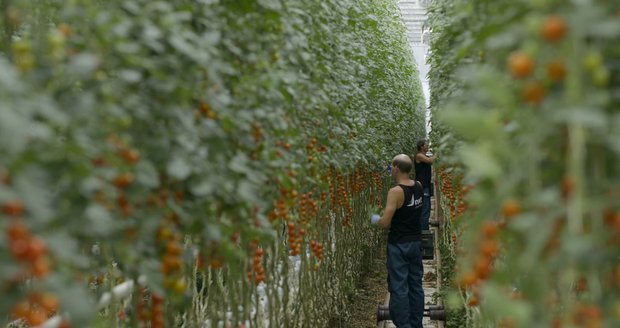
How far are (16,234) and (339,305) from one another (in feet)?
17.5

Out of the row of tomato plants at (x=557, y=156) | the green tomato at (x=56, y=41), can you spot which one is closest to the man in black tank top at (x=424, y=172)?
the row of tomato plants at (x=557, y=156)

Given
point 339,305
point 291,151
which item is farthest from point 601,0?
point 339,305

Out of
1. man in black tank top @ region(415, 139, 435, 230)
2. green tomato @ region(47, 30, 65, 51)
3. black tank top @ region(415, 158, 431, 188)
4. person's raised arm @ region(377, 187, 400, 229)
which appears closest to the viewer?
Answer: green tomato @ region(47, 30, 65, 51)

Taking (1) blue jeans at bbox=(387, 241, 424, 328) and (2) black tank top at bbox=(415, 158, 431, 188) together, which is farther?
(2) black tank top at bbox=(415, 158, 431, 188)

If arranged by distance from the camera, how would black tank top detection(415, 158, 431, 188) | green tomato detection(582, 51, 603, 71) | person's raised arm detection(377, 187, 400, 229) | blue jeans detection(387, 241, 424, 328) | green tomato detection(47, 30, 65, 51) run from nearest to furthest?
green tomato detection(582, 51, 603, 71) → green tomato detection(47, 30, 65, 51) → person's raised arm detection(377, 187, 400, 229) → blue jeans detection(387, 241, 424, 328) → black tank top detection(415, 158, 431, 188)

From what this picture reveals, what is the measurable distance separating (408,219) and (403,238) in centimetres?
14

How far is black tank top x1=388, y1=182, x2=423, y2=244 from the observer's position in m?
5.44

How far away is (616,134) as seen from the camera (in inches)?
49.1

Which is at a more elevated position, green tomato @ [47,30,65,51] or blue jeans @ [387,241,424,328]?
green tomato @ [47,30,65,51]

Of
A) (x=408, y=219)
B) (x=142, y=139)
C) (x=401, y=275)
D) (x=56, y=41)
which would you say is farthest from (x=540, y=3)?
(x=401, y=275)

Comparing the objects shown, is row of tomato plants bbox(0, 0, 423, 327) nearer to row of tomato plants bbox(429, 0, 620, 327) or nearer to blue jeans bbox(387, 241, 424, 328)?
row of tomato plants bbox(429, 0, 620, 327)

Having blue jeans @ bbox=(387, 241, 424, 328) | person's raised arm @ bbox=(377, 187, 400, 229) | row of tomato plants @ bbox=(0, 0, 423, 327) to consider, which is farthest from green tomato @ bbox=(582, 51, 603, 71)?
blue jeans @ bbox=(387, 241, 424, 328)

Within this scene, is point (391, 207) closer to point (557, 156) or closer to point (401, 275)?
point (401, 275)

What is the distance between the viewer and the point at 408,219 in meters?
5.49
